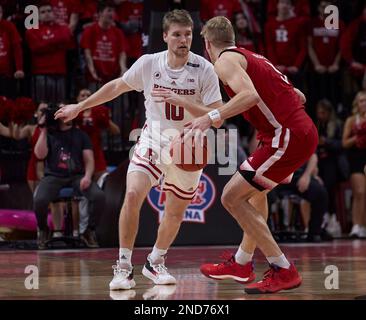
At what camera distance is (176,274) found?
8.16 m

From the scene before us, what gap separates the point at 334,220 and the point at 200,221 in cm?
267

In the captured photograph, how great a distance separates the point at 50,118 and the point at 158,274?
13.8 feet

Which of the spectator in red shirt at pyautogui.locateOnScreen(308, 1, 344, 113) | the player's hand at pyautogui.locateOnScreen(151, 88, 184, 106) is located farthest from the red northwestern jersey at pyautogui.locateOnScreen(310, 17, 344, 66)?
the player's hand at pyautogui.locateOnScreen(151, 88, 184, 106)

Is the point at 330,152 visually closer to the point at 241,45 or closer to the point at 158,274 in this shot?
the point at 241,45

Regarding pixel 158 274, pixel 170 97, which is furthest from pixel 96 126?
pixel 170 97

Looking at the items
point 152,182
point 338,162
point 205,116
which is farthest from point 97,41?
point 205,116

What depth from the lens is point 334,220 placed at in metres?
13.1

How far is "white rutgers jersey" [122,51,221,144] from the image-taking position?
728cm

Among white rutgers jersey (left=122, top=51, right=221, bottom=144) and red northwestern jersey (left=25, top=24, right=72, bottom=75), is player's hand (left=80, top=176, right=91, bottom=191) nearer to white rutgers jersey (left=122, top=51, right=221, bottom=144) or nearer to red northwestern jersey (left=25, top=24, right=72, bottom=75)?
red northwestern jersey (left=25, top=24, right=72, bottom=75)

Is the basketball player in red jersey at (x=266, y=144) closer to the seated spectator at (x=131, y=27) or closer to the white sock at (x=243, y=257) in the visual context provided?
the white sock at (x=243, y=257)

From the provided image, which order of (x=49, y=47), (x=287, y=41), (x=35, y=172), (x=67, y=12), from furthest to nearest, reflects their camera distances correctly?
(x=287, y=41) < (x=67, y=12) < (x=49, y=47) < (x=35, y=172)

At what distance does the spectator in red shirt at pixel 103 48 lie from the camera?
12.6m

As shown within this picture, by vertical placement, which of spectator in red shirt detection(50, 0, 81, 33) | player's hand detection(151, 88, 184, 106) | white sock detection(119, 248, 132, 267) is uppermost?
spectator in red shirt detection(50, 0, 81, 33)

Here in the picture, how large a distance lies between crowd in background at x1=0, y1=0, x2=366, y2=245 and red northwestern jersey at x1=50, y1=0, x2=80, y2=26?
15 mm
